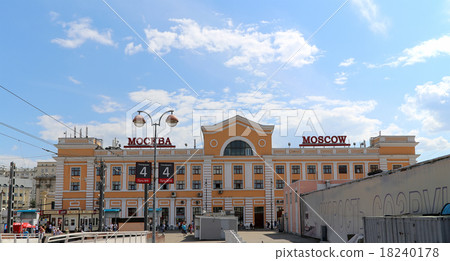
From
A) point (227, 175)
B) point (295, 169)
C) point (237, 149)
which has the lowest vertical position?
point (227, 175)

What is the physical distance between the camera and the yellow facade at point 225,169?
60.7 m

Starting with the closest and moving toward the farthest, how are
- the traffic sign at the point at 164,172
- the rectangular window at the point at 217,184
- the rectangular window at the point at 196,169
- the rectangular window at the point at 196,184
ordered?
the traffic sign at the point at 164,172 < the rectangular window at the point at 217,184 < the rectangular window at the point at 196,184 < the rectangular window at the point at 196,169

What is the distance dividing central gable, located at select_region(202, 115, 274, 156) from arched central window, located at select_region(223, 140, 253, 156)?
37 cm

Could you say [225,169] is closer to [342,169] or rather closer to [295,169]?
[295,169]

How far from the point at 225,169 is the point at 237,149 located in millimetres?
3273

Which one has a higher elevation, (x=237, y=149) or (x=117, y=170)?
(x=237, y=149)

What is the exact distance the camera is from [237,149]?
204ft

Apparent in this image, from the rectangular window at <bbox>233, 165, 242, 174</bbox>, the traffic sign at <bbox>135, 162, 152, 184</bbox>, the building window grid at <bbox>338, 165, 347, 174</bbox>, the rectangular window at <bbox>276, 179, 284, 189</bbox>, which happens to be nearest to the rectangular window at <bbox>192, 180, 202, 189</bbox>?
the rectangular window at <bbox>233, 165, 242, 174</bbox>

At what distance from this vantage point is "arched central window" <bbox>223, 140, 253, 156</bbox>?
204 ft

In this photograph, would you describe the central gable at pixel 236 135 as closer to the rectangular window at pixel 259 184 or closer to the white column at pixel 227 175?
the white column at pixel 227 175

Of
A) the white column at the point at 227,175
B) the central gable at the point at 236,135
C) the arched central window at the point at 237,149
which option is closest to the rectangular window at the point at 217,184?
the white column at the point at 227,175

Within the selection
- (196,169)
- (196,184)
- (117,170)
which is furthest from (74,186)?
(196,169)

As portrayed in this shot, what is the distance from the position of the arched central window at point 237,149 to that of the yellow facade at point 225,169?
140mm

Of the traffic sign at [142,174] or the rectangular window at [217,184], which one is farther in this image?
the rectangular window at [217,184]
